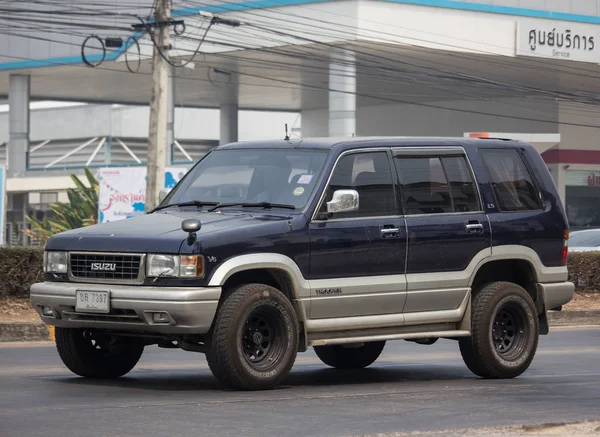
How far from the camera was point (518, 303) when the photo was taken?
36.7 feet

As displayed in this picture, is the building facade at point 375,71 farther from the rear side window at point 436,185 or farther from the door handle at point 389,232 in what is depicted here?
the door handle at point 389,232

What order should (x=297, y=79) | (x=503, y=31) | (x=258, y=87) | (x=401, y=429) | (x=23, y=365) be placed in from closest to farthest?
(x=401, y=429)
(x=23, y=365)
(x=503, y=31)
(x=297, y=79)
(x=258, y=87)

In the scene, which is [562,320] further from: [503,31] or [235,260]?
[503,31]

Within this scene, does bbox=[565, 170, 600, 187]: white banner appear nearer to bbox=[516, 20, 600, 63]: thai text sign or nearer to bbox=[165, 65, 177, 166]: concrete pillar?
bbox=[516, 20, 600, 63]: thai text sign

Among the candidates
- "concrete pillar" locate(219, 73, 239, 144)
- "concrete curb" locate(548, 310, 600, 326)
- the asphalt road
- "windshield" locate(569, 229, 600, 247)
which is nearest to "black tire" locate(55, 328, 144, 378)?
the asphalt road

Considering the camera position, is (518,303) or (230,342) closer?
(230,342)

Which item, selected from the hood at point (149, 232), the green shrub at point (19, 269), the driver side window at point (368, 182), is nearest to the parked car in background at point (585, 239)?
the green shrub at point (19, 269)

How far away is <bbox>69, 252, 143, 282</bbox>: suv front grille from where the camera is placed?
9453mm

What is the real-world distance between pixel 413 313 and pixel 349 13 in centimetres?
3077

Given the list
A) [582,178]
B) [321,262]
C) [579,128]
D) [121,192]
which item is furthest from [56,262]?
[582,178]

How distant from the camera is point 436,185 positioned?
35.8 feet

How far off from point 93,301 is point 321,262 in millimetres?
1727

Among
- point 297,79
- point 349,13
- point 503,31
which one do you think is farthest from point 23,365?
point 297,79

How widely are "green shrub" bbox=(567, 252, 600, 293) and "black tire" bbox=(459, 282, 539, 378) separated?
10.6m
